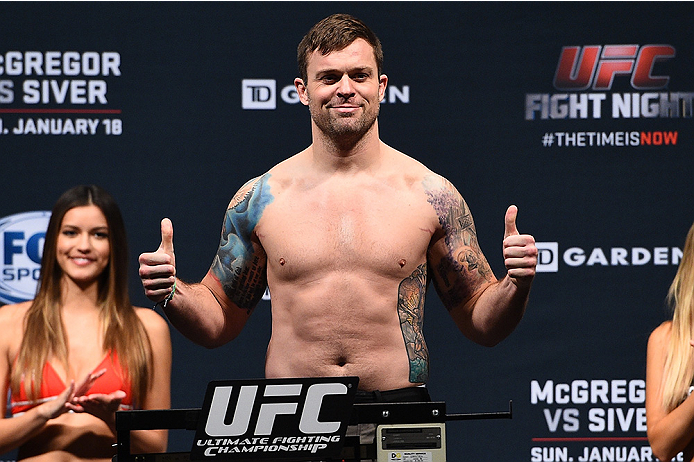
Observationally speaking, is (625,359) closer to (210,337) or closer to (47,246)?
(210,337)

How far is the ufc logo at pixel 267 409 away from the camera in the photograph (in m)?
1.80

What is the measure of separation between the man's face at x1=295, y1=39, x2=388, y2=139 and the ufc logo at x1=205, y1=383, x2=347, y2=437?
0.83 meters

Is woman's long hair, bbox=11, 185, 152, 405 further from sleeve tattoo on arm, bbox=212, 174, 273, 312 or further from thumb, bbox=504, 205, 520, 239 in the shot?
thumb, bbox=504, 205, 520, 239

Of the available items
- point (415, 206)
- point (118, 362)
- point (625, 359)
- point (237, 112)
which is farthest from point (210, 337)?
point (625, 359)

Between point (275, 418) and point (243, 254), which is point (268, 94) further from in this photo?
point (275, 418)

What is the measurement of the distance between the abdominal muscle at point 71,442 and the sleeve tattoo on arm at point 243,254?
1.90ft

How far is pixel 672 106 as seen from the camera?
3.61 m

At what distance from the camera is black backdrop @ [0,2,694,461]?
11.9ft

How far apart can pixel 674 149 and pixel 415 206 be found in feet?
5.39

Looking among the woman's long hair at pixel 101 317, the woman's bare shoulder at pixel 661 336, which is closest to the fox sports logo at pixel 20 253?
the woman's long hair at pixel 101 317

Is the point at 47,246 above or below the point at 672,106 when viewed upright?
below

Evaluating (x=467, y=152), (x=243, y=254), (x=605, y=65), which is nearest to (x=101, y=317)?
(x=243, y=254)

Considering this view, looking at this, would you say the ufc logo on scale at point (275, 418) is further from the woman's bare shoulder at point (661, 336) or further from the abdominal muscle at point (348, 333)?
the woman's bare shoulder at point (661, 336)

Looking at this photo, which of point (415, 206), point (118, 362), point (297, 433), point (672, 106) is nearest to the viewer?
point (297, 433)
